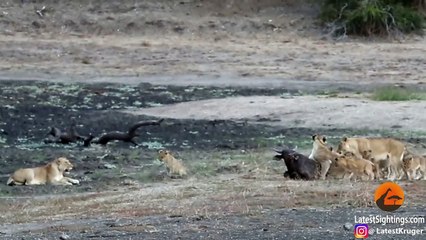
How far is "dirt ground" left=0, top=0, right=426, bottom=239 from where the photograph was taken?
1062 centimetres

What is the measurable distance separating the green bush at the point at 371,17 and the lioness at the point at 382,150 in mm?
16470

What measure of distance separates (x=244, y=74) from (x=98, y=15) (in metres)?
6.56

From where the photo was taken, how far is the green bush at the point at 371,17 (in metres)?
30.2

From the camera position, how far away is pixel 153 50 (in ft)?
94.7

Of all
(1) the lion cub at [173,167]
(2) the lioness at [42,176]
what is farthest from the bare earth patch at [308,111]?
(2) the lioness at [42,176]

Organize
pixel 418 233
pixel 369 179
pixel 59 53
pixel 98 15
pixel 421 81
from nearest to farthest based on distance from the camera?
pixel 418 233 < pixel 369 179 < pixel 421 81 < pixel 59 53 < pixel 98 15

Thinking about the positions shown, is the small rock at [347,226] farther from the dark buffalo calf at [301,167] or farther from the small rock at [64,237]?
the dark buffalo calf at [301,167]

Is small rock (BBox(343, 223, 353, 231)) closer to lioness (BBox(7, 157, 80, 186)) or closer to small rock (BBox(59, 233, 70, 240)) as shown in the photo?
small rock (BBox(59, 233, 70, 240))

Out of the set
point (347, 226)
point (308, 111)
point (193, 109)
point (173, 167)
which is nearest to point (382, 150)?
point (173, 167)

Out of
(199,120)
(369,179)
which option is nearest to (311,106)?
(199,120)

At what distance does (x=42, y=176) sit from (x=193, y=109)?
767cm

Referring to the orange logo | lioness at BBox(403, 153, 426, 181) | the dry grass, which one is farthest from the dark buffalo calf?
the orange logo

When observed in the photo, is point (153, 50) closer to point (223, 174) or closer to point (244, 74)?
point (244, 74)

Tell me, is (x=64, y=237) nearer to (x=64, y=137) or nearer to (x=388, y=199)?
(x=388, y=199)
